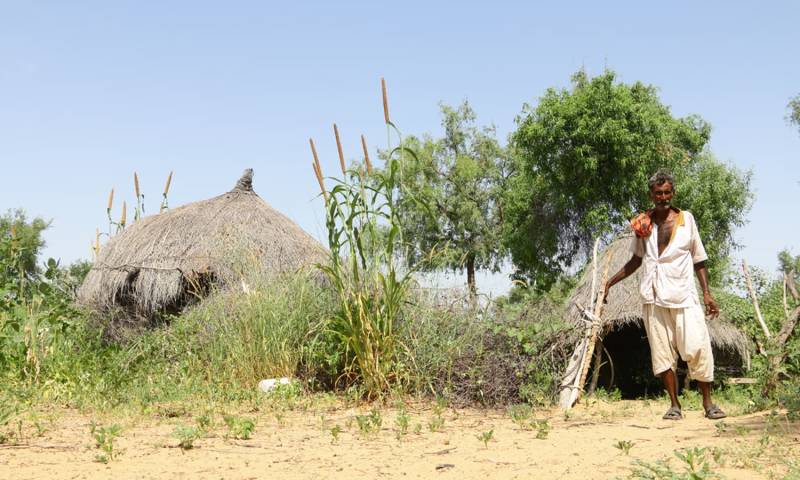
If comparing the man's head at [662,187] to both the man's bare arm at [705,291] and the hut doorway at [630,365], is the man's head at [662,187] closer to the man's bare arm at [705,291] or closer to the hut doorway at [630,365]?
the man's bare arm at [705,291]

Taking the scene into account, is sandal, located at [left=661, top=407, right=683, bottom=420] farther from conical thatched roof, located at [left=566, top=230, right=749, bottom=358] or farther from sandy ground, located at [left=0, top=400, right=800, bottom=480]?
conical thatched roof, located at [left=566, top=230, right=749, bottom=358]

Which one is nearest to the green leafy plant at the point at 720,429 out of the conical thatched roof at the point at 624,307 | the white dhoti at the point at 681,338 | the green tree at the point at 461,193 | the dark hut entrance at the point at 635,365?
the white dhoti at the point at 681,338

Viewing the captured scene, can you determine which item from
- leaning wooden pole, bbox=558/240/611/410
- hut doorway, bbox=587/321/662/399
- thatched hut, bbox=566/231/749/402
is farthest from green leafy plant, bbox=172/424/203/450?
hut doorway, bbox=587/321/662/399

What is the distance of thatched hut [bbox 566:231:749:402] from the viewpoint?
8.65 meters

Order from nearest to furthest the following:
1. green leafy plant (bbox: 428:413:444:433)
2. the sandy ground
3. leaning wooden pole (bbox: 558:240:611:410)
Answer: the sandy ground
green leafy plant (bbox: 428:413:444:433)
leaning wooden pole (bbox: 558:240:611:410)

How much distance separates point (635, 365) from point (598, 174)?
12160mm

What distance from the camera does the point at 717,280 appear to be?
22.9 meters

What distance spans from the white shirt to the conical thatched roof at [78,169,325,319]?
494 centimetres

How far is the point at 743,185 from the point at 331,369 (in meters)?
21.1

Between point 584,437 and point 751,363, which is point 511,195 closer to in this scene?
point 751,363

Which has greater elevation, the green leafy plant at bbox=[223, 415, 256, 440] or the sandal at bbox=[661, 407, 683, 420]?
the green leafy plant at bbox=[223, 415, 256, 440]

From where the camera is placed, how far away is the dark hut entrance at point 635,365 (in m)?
9.32

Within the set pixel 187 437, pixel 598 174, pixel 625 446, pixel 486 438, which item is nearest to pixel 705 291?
pixel 625 446

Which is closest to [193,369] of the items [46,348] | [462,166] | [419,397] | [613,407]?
[46,348]
